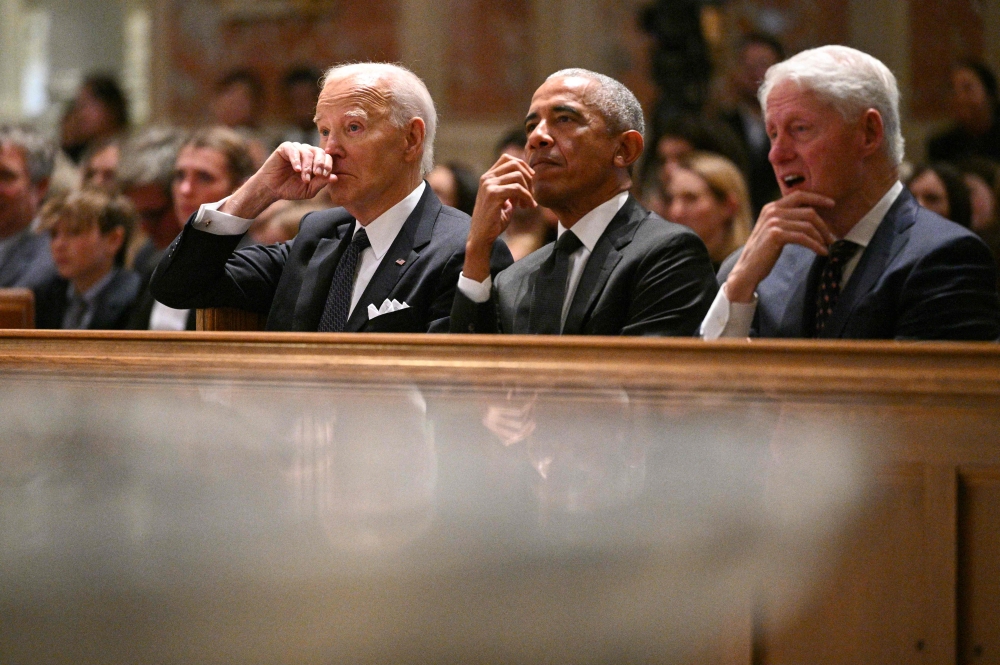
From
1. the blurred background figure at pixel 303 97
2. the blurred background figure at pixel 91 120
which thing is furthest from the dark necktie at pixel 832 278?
the blurred background figure at pixel 91 120

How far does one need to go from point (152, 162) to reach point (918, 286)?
2872mm

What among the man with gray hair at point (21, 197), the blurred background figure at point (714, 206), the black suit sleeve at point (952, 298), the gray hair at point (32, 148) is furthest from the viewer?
the gray hair at point (32, 148)

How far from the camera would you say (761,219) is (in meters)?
2.03

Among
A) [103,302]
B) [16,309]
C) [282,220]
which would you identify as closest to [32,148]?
[103,302]

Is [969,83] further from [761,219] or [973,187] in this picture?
[761,219]

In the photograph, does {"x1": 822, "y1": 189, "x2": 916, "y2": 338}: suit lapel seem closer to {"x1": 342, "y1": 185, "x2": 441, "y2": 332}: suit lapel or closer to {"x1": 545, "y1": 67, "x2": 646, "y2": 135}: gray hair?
{"x1": 545, "y1": 67, "x2": 646, "y2": 135}: gray hair

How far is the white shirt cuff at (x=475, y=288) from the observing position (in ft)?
6.77

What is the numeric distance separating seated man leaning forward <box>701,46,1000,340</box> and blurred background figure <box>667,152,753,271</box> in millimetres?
1128

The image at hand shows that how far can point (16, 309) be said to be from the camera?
2682 mm

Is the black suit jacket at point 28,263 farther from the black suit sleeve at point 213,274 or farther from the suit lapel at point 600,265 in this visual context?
the suit lapel at point 600,265

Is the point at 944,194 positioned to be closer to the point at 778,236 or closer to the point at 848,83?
the point at 848,83

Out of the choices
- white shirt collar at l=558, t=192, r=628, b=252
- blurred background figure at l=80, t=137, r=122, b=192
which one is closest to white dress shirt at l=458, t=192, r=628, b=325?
white shirt collar at l=558, t=192, r=628, b=252

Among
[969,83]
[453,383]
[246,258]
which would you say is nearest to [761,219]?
[453,383]

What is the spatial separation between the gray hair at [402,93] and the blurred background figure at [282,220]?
1.20 metres
